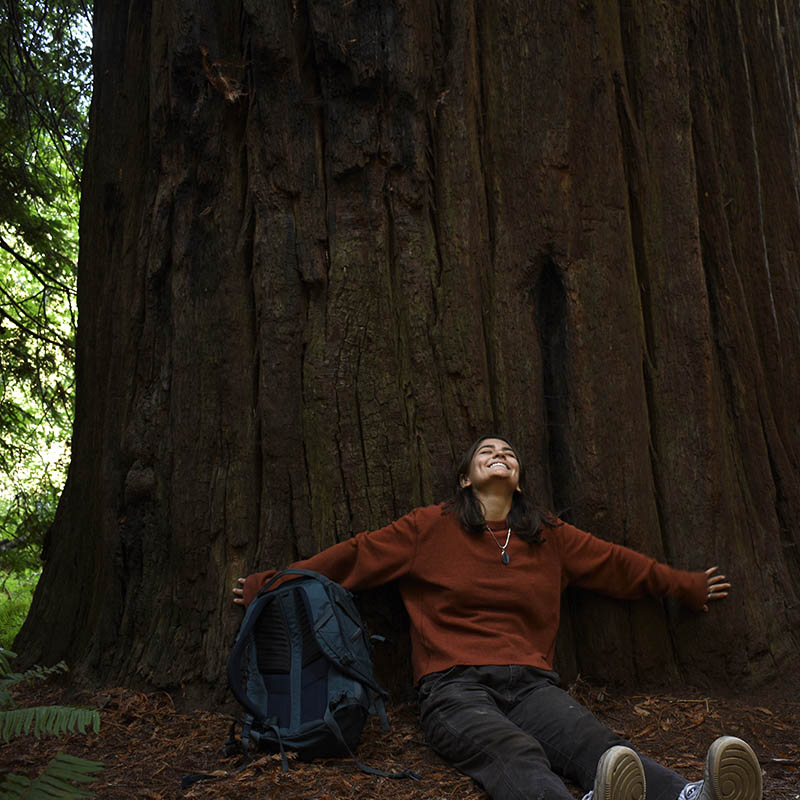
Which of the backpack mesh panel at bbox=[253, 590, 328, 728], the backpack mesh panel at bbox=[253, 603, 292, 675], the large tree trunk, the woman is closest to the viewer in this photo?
the woman

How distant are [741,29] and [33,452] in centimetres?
651

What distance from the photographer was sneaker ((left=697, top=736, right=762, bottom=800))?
2.65 m

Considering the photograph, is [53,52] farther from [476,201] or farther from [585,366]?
[585,366]

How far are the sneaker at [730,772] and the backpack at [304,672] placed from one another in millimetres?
1143

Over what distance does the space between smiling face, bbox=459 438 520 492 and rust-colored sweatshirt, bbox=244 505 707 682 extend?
19 cm

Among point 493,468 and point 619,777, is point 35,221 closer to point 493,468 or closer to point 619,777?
point 493,468

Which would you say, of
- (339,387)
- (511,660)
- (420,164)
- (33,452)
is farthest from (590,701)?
(33,452)

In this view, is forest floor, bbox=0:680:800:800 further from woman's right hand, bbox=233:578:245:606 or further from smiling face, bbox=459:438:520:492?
smiling face, bbox=459:438:520:492

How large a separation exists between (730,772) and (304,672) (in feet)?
5.37

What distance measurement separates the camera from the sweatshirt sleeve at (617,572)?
3.99 m

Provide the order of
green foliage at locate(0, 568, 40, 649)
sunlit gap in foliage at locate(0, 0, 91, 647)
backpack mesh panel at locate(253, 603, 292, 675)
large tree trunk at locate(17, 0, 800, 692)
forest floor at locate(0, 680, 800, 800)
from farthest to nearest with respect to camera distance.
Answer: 1. sunlit gap in foliage at locate(0, 0, 91, 647)
2. green foliage at locate(0, 568, 40, 649)
3. large tree trunk at locate(17, 0, 800, 692)
4. backpack mesh panel at locate(253, 603, 292, 675)
5. forest floor at locate(0, 680, 800, 800)

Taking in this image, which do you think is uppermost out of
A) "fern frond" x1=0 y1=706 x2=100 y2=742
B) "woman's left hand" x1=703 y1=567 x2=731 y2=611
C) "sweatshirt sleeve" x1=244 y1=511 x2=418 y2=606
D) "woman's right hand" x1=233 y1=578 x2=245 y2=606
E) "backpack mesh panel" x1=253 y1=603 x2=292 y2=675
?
"sweatshirt sleeve" x1=244 y1=511 x2=418 y2=606

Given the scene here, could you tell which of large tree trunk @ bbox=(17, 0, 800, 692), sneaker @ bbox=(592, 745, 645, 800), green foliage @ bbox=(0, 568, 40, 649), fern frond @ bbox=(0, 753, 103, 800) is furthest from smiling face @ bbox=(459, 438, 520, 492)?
green foliage @ bbox=(0, 568, 40, 649)

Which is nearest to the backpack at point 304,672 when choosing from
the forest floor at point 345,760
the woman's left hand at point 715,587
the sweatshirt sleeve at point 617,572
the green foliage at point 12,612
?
the forest floor at point 345,760
